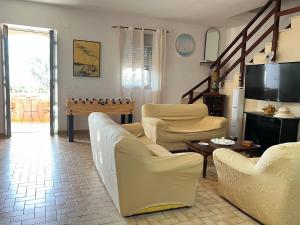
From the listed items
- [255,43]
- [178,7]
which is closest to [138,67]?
[178,7]

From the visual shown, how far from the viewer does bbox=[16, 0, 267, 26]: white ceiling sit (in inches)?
184

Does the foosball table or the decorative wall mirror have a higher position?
the decorative wall mirror

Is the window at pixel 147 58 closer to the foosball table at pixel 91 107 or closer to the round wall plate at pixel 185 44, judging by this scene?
the round wall plate at pixel 185 44

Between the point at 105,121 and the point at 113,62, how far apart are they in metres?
3.37

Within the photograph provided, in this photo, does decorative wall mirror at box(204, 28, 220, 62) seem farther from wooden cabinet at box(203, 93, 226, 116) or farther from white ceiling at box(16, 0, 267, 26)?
wooden cabinet at box(203, 93, 226, 116)

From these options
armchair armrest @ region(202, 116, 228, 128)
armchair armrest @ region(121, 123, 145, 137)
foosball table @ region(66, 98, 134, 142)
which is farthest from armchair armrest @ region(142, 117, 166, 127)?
armchair armrest @ region(202, 116, 228, 128)

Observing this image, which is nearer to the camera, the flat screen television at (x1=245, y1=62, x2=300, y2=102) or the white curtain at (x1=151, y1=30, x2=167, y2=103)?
the flat screen television at (x1=245, y1=62, x2=300, y2=102)

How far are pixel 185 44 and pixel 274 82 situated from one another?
2719 mm

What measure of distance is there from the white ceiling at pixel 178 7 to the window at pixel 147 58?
52 centimetres

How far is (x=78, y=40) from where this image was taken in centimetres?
541

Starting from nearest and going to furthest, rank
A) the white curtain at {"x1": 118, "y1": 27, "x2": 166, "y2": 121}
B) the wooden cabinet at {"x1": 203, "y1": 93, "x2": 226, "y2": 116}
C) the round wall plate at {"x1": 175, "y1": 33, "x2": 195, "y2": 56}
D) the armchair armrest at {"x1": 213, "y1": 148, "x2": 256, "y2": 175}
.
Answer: the armchair armrest at {"x1": 213, "y1": 148, "x2": 256, "y2": 175} → the wooden cabinet at {"x1": 203, "y1": 93, "x2": 226, "y2": 116} → the white curtain at {"x1": 118, "y1": 27, "x2": 166, "y2": 121} → the round wall plate at {"x1": 175, "y1": 33, "x2": 195, "y2": 56}

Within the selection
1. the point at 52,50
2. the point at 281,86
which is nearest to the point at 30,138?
the point at 52,50

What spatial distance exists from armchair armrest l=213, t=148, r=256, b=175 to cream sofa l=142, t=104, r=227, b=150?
1.61 meters

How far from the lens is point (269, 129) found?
4191mm
